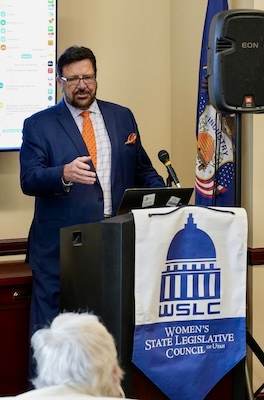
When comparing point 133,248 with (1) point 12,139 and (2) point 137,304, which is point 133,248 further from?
(1) point 12,139

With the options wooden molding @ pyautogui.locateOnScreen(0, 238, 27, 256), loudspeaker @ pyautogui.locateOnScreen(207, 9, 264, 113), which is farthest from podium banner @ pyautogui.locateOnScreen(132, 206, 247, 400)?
wooden molding @ pyautogui.locateOnScreen(0, 238, 27, 256)

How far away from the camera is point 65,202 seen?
9.64 feet

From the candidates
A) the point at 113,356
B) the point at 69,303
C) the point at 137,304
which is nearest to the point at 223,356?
the point at 137,304

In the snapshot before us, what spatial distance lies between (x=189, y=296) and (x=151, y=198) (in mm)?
373

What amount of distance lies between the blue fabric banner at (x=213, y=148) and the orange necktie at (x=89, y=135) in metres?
0.55

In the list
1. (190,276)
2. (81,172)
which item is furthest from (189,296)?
(81,172)

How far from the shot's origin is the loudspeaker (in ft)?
9.04

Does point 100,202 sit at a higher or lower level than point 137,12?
lower

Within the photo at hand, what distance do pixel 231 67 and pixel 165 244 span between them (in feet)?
2.80

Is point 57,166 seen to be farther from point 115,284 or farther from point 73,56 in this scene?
point 115,284

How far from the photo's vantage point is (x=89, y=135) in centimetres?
303

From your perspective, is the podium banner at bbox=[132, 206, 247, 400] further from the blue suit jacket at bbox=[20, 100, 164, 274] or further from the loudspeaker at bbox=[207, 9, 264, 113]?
the blue suit jacket at bbox=[20, 100, 164, 274]

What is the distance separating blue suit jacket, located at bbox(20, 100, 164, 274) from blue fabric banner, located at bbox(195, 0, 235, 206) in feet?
0.96

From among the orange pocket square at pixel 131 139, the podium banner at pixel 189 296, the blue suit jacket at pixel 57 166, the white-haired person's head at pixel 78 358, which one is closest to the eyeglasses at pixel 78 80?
the blue suit jacket at pixel 57 166
